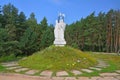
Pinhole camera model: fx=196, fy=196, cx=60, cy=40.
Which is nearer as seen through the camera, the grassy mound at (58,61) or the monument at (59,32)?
the grassy mound at (58,61)

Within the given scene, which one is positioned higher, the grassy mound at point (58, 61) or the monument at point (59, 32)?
the monument at point (59, 32)

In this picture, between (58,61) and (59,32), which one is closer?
(58,61)

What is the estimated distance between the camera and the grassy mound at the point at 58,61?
26.6 ft

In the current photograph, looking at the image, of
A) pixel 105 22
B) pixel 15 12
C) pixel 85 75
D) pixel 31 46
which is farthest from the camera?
pixel 105 22

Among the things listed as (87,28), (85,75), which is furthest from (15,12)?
(85,75)

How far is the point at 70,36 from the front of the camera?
37.5 metres

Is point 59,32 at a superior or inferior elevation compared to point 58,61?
superior

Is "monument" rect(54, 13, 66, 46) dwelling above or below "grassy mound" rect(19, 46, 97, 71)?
above

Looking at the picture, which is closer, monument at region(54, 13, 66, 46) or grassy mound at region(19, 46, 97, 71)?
grassy mound at region(19, 46, 97, 71)

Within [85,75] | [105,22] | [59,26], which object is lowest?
[85,75]

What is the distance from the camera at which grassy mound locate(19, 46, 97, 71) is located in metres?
8.09

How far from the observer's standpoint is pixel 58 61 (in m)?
8.75

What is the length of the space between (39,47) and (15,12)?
5.46m

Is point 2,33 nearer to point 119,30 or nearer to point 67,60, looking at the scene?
point 67,60
